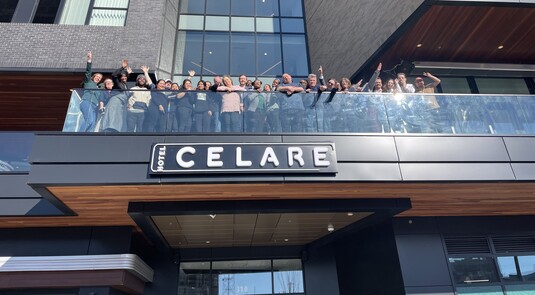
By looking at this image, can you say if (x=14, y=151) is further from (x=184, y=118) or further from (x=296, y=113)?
(x=296, y=113)

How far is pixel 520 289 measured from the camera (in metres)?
9.17

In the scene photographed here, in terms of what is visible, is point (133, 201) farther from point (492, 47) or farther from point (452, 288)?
point (492, 47)

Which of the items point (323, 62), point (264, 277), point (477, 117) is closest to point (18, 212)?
point (264, 277)

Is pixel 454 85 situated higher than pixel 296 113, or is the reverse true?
pixel 454 85

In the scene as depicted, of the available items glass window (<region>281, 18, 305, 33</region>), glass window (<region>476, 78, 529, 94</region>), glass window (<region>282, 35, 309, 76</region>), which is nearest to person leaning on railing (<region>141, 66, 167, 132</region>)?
glass window (<region>282, 35, 309, 76</region>)

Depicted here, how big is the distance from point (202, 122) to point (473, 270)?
761cm

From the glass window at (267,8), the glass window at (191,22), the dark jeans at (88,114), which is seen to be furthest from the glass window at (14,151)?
the glass window at (267,8)

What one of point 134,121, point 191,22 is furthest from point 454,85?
point 191,22

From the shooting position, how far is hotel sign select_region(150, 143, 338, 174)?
6930 millimetres

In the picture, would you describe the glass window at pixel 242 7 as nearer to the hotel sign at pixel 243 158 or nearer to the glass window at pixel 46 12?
the glass window at pixel 46 12

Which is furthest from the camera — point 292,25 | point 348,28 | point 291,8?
point 291,8

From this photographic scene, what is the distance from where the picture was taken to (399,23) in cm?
1133

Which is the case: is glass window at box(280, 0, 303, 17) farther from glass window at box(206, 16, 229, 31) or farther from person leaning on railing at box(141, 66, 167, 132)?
person leaning on railing at box(141, 66, 167, 132)

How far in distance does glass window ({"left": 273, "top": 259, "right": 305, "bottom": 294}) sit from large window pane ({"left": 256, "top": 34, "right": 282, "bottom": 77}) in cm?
782
